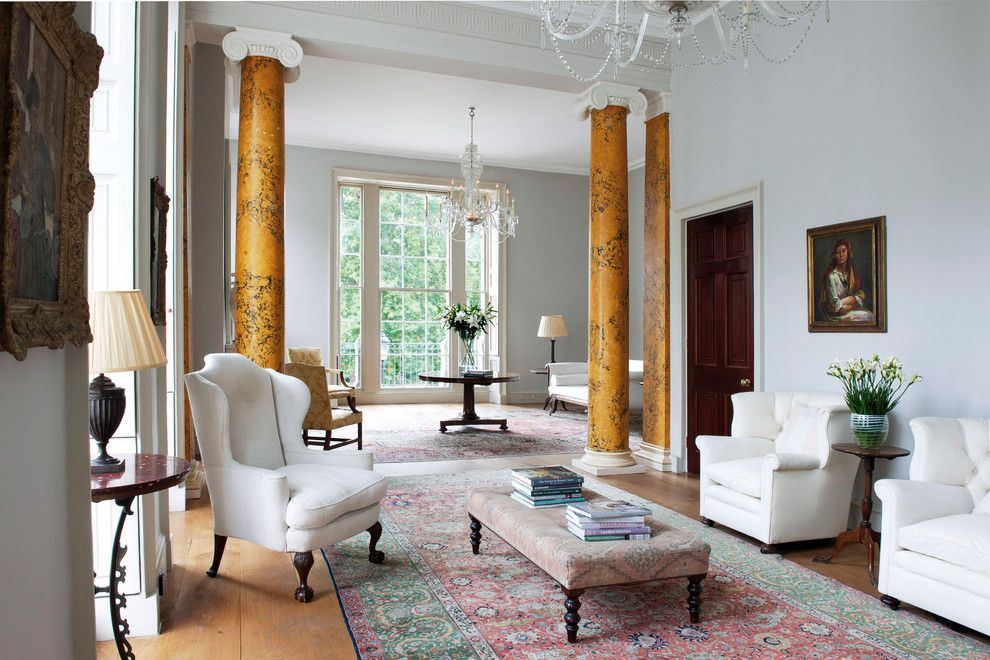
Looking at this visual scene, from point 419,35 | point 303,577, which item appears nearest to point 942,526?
point 303,577

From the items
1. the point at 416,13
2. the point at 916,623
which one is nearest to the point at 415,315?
the point at 416,13

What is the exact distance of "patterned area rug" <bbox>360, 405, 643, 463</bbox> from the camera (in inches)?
275

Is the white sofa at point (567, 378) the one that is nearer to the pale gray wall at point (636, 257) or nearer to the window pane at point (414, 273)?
the pale gray wall at point (636, 257)

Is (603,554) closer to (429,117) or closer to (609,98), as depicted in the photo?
(609,98)

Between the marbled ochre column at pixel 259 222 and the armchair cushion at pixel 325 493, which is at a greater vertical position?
the marbled ochre column at pixel 259 222

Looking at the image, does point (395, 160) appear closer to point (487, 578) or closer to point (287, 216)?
point (287, 216)

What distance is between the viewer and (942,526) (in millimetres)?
2945

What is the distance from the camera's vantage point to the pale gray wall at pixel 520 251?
10.2m

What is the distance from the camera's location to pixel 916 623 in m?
2.96

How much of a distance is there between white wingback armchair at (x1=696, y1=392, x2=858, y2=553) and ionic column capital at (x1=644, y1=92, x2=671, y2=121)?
3.01 meters

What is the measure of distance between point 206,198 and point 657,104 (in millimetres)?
3974

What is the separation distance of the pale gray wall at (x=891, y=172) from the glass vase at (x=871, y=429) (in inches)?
19.0

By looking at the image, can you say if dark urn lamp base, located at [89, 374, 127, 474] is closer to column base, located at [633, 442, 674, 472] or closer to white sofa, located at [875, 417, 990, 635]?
white sofa, located at [875, 417, 990, 635]

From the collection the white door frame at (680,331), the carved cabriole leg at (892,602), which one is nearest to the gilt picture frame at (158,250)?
the carved cabriole leg at (892,602)
